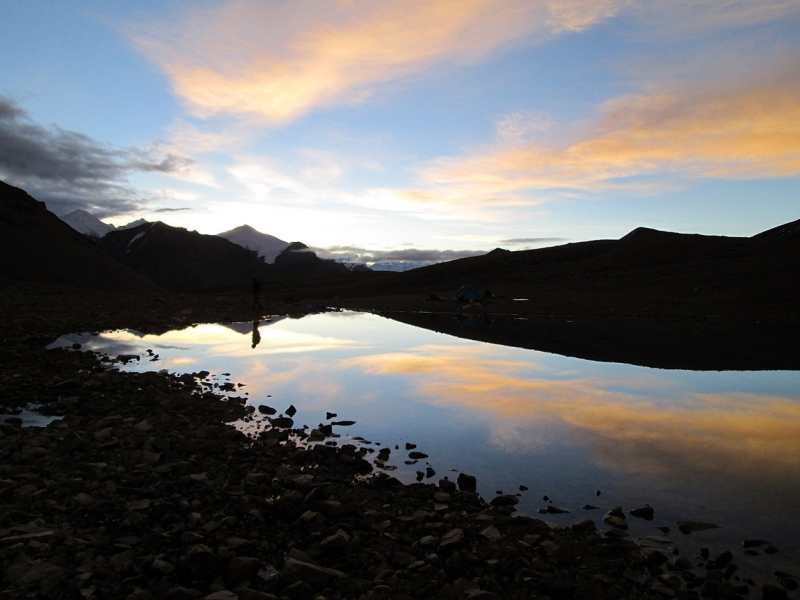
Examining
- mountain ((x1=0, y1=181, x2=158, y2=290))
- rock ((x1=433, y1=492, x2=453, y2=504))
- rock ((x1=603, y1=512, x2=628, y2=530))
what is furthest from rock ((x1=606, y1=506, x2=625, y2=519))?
mountain ((x1=0, y1=181, x2=158, y2=290))

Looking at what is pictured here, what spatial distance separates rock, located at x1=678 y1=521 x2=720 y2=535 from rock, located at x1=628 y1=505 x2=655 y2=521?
357 mm

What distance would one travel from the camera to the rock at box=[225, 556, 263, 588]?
5.38 metres

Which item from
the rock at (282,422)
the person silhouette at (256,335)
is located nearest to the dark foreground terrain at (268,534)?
the rock at (282,422)

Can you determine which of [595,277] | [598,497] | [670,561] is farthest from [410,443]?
[595,277]

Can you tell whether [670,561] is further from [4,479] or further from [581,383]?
[581,383]

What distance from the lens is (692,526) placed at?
6.70m

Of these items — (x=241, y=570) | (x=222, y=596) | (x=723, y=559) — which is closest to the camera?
(x=222, y=596)

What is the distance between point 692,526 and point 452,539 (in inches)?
125

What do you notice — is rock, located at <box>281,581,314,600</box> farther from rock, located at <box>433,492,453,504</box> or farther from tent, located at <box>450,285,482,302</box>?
tent, located at <box>450,285,482,302</box>

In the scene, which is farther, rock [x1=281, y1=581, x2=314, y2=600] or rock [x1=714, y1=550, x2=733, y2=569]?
rock [x1=714, y1=550, x2=733, y2=569]

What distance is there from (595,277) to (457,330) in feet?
197

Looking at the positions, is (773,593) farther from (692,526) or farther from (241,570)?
(241,570)

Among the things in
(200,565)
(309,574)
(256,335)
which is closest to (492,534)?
(309,574)

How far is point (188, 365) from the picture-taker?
19094 mm
